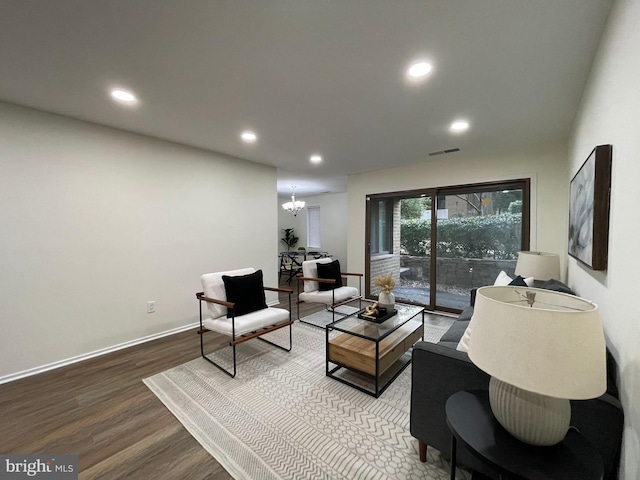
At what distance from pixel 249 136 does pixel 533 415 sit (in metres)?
3.33

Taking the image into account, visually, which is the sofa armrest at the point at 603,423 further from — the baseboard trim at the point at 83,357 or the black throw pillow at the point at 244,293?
the baseboard trim at the point at 83,357

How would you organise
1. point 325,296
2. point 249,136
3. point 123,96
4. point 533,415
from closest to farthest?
point 533,415 < point 123,96 < point 249,136 < point 325,296

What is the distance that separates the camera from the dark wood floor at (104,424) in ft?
4.98

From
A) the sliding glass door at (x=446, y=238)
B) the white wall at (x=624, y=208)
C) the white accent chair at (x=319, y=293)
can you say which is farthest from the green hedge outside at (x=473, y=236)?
the white wall at (x=624, y=208)

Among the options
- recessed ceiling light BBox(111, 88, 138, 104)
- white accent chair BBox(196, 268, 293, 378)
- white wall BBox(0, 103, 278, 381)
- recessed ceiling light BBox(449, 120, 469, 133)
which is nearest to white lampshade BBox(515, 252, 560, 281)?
recessed ceiling light BBox(449, 120, 469, 133)

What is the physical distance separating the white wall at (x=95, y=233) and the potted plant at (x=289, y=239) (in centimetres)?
466

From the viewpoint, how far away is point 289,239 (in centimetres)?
872

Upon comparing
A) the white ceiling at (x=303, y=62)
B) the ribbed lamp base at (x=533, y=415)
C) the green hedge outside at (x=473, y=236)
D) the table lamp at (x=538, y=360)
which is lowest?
the ribbed lamp base at (x=533, y=415)

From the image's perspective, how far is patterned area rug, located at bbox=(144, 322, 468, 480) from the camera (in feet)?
4.95

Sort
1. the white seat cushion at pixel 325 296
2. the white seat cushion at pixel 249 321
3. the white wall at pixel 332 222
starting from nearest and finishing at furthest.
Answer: the white seat cushion at pixel 249 321 → the white seat cushion at pixel 325 296 → the white wall at pixel 332 222

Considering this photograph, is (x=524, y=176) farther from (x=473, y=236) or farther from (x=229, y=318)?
(x=229, y=318)

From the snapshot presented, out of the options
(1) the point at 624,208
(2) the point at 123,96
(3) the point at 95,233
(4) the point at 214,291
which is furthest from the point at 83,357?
(1) the point at 624,208

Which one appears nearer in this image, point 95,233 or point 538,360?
point 538,360

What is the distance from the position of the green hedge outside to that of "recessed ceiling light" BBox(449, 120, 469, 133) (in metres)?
1.60
